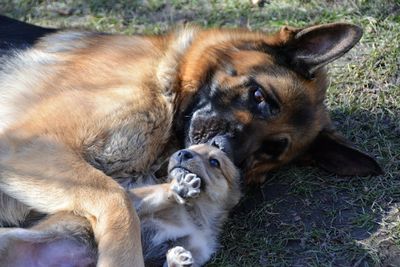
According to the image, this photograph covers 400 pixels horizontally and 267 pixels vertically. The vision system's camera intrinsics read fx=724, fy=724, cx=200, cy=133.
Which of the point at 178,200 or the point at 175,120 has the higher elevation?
the point at 175,120

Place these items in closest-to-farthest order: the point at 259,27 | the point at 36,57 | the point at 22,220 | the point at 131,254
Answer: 1. the point at 131,254
2. the point at 22,220
3. the point at 36,57
4. the point at 259,27

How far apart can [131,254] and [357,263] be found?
1553 millimetres

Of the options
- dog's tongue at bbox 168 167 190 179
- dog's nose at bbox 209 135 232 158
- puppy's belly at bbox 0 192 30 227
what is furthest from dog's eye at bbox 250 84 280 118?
puppy's belly at bbox 0 192 30 227

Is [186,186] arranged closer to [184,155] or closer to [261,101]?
[184,155]

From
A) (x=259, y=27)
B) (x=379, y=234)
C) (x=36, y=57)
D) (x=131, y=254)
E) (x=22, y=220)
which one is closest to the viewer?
(x=131, y=254)

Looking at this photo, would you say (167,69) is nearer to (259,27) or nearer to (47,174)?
(47,174)

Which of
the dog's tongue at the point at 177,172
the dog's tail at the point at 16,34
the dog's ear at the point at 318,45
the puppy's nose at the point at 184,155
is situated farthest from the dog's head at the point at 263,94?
the dog's tail at the point at 16,34

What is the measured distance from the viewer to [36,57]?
17.4 feet

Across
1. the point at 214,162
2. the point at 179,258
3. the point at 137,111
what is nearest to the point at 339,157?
the point at 214,162

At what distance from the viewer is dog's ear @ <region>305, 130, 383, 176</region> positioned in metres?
5.41

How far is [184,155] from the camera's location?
4727mm

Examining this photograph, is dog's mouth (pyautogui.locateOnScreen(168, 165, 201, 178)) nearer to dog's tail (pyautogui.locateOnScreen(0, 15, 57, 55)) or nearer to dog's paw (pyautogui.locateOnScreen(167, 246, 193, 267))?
dog's paw (pyautogui.locateOnScreen(167, 246, 193, 267))

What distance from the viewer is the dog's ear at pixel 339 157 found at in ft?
17.8

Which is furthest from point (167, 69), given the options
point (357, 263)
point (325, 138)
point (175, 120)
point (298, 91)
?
point (357, 263)
